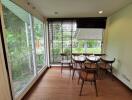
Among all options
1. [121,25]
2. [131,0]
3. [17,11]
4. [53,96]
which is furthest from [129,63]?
[17,11]

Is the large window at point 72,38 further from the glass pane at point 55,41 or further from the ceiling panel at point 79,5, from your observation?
the ceiling panel at point 79,5

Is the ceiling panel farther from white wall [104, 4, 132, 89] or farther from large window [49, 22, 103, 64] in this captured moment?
large window [49, 22, 103, 64]

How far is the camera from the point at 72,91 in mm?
2703

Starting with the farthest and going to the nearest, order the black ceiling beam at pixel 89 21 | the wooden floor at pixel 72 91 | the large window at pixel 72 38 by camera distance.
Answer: the large window at pixel 72 38 → the black ceiling beam at pixel 89 21 → the wooden floor at pixel 72 91

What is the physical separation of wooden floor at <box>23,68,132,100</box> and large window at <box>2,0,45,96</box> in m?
0.37

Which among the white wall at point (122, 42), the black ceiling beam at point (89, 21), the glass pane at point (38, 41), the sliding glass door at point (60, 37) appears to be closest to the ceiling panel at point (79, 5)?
the white wall at point (122, 42)

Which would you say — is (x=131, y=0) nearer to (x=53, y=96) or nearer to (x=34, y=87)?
(x=53, y=96)

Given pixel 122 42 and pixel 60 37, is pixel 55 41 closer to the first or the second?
pixel 60 37

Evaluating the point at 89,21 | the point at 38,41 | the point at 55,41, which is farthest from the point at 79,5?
the point at 55,41

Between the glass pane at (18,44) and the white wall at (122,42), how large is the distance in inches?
108

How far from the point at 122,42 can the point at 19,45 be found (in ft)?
9.42

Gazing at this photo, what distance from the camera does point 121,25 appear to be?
315 cm

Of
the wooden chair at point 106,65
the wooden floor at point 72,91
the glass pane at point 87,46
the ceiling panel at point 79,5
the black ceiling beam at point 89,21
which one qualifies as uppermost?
the ceiling panel at point 79,5

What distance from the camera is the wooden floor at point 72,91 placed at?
243cm
